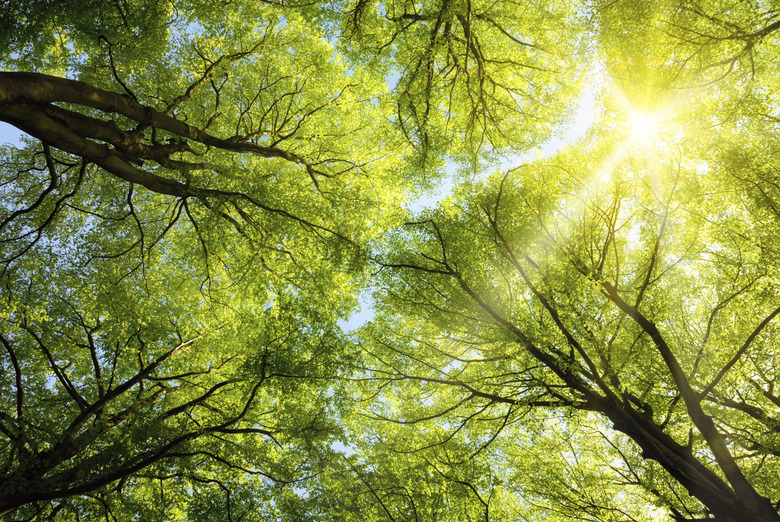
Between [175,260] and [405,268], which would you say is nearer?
[405,268]

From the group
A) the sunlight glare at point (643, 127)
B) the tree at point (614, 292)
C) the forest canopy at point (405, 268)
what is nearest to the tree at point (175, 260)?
the forest canopy at point (405, 268)

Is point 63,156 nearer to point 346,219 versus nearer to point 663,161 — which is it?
point 346,219

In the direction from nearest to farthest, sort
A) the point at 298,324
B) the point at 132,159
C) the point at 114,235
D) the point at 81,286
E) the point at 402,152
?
the point at 132,159 < the point at 298,324 < the point at 81,286 < the point at 114,235 < the point at 402,152

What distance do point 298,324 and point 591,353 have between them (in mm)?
5352

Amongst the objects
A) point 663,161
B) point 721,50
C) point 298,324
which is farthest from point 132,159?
point 721,50

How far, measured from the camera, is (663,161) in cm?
612

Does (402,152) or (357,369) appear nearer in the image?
(357,369)

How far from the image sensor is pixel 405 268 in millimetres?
6719

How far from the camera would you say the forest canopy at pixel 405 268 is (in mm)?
5395

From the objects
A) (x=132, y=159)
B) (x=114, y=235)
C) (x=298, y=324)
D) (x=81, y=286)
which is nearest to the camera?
(x=132, y=159)

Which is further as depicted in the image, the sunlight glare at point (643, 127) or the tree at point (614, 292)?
the sunlight glare at point (643, 127)

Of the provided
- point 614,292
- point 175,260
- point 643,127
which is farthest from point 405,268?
point 175,260

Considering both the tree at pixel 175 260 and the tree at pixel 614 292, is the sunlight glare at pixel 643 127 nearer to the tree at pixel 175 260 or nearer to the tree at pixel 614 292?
the tree at pixel 614 292

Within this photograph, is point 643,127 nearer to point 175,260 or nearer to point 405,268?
point 405,268
